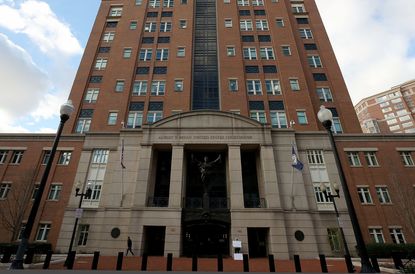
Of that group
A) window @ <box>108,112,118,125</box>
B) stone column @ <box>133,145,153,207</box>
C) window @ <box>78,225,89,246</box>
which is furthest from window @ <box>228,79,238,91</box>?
window @ <box>78,225,89,246</box>

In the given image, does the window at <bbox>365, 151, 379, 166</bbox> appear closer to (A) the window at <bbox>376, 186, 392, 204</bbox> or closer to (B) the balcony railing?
(A) the window at <bbox>376, 186, 392, 204</bbox>

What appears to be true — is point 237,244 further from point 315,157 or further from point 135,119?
point 135,119

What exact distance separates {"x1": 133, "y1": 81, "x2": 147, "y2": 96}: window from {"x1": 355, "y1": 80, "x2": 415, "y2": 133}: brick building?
94473mm

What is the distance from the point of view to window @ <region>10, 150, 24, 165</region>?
28.8 m

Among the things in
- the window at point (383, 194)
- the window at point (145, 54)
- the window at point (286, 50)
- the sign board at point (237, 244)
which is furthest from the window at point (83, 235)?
the window at point (286, 50)

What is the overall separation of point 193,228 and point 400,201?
22.3 metres

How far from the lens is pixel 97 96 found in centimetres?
3416

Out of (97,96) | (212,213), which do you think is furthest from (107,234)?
(97,96)

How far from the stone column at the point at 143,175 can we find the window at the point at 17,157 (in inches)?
631

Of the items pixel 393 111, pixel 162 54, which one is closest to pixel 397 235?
pixel 162 54

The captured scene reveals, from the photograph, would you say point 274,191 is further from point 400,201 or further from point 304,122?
point 400,201

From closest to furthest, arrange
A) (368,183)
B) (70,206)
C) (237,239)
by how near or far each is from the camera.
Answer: (237,239) < (70,206) < (368,183)

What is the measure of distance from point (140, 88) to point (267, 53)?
823 inches

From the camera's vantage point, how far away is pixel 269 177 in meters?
24.8
